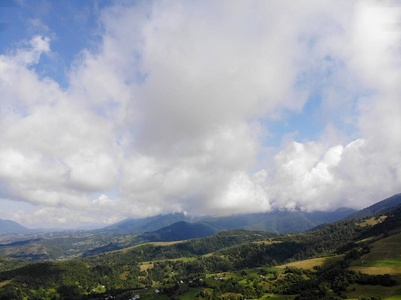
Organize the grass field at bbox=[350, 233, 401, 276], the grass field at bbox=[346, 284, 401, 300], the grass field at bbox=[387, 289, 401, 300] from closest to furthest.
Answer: the grass field at bbox=[387, 289, 401, 300] < the grass field at bbox=[346, 284, 401, 300] < the grass field at bbox=[350, 233, 401, 276]

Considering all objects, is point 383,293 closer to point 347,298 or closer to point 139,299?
point 347,298

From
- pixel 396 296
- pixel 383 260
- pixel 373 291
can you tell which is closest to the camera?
pixel 396 296

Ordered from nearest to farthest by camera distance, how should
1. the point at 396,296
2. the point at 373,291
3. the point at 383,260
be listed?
1. the point at 396,296
2. the point at 373,291
3. the point at 383,260

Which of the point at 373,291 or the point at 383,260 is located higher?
the point at 383,260

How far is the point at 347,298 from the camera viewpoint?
10794 centimetres

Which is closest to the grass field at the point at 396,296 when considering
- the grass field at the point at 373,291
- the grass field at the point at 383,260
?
the grass field at the point at 373,291

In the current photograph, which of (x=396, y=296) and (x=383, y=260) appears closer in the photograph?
(x=396, y=296)

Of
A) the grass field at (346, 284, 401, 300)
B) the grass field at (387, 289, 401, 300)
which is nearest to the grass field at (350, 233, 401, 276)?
the grass field at (346, 284, 401, 300)

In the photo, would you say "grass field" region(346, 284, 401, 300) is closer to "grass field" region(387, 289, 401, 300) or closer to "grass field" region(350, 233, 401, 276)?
"grass field" region(387, 289, 401, 300)

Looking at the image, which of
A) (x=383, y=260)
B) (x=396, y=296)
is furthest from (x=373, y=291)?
(x=383, y=260)

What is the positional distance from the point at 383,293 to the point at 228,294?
115088 mm

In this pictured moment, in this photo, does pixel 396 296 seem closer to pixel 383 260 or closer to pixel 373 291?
pixel 373 291

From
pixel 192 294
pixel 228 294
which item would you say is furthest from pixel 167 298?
pixel 228 294

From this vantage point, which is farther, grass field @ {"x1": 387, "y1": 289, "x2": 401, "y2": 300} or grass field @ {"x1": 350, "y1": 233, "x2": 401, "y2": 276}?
grass field @ {"x1": 350, "y1": 233, "x2": 401, "y2": 276}
